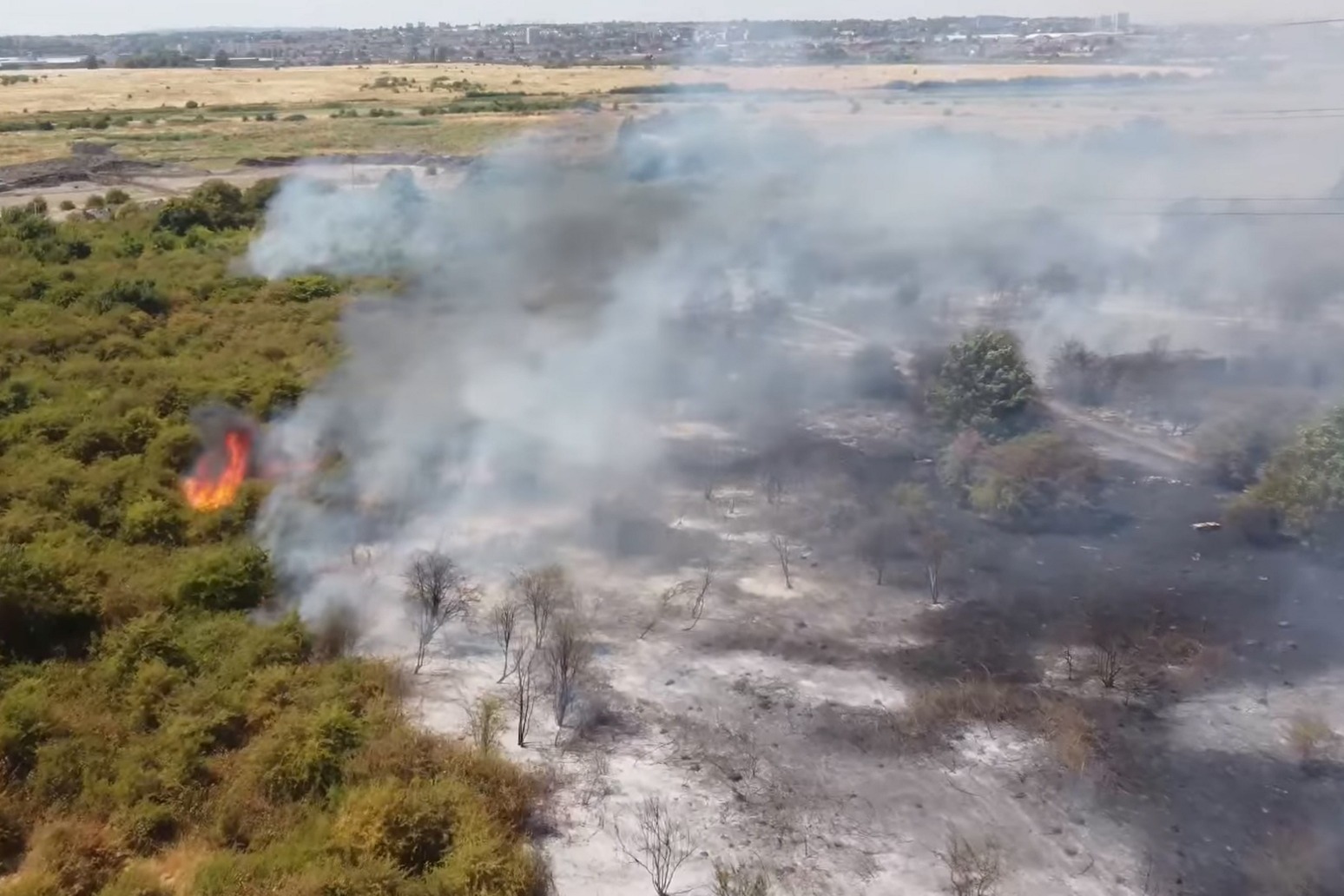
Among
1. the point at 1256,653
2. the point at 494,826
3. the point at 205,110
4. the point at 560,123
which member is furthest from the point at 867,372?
the point at 205,110

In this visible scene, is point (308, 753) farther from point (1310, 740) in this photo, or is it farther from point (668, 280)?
point (668, 280)

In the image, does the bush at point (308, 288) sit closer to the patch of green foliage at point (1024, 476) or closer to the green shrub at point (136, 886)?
the patch of green foliage at point (1024, 476)

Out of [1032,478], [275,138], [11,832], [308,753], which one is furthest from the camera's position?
[275,138]

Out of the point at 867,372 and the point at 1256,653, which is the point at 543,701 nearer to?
the point at 1256,653

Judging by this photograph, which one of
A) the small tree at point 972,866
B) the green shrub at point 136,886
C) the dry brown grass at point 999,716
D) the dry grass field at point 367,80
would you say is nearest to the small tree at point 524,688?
the green shrub at point 136,886

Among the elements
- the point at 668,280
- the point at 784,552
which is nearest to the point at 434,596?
the point at 784,552

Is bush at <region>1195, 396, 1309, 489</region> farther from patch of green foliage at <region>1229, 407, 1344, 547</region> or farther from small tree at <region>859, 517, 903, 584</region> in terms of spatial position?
small tree at <region>859, 517, 903, 584</region>
